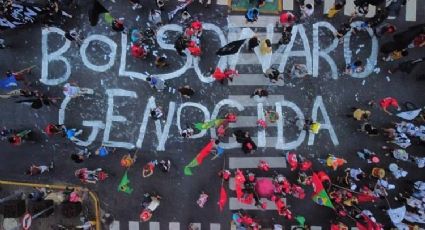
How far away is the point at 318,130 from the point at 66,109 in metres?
9.33

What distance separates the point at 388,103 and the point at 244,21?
5859mm

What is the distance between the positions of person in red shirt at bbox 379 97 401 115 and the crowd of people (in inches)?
1.3

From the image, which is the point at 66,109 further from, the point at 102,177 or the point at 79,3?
the point at 79,3

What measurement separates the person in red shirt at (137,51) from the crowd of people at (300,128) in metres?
0.04

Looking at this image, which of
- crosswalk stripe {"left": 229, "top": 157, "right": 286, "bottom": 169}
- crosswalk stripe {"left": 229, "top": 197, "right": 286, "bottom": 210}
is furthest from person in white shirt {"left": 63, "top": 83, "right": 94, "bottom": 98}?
crosswalk stripe {"left": 229, "top": 197, "right": 286, "bottom": 210}

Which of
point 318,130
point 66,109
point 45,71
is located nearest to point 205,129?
point 318,130

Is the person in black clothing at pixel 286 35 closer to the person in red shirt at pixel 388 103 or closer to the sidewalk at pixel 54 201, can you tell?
the person in red shirt at pixel 388 103

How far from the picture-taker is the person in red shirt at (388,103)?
15.2 m

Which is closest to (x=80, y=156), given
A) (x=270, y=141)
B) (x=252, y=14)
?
(x=270, y=141)

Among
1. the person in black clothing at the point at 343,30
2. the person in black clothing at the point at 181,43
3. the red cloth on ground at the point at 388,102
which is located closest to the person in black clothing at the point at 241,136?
the person in black clothing at the point at 181,43

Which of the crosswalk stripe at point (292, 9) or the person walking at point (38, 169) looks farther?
the person walking at point (38, 169)

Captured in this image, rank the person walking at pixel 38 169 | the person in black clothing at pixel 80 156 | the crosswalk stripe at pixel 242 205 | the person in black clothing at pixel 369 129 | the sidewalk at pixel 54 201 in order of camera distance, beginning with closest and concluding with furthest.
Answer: the person in black clothing at pixel 369 129, the person in black clothing at pixel 80 156, the person walking at pixel 38 169, the crosswalk stripe at pixel 242 205, the sidewalk at pixel 54 201

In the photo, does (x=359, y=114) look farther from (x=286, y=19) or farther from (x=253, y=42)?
(x=253, y=42)

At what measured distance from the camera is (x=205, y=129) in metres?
15.9
